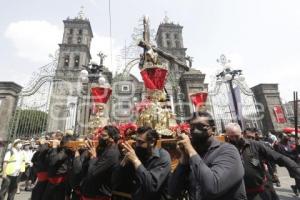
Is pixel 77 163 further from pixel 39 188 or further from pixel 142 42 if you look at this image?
pixel 142 42

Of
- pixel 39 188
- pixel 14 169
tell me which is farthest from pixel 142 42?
pixel 14 169

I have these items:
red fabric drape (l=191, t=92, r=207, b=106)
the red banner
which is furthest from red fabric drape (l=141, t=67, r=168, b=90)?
the red banner

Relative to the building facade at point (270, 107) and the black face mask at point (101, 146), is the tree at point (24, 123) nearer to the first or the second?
the black face mask at point (101, 146)

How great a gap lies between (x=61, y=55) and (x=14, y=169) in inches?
1291

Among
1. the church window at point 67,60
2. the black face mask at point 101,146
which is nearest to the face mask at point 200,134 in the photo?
the black face mask at point 101,146

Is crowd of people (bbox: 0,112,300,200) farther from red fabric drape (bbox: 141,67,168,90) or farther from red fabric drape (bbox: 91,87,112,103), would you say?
red fabric drape (bbox: 91,87,112,103)

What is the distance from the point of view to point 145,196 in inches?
83.2

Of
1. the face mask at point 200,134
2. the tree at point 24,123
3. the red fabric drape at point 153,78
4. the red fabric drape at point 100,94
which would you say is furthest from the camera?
the tree at point 24,123

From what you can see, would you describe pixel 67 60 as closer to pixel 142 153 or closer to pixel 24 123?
pixel 24 123

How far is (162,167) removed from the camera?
2.26 metres

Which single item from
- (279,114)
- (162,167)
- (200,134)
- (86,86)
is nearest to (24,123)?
(86,86)

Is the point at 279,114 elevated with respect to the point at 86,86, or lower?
lower

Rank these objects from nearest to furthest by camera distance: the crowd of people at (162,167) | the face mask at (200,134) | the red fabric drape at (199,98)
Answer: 1. the crowd of people at (162,167)
2. the face mask at (200,134)
3. the red fabric drape at (199,98)

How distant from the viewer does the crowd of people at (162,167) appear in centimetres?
153
